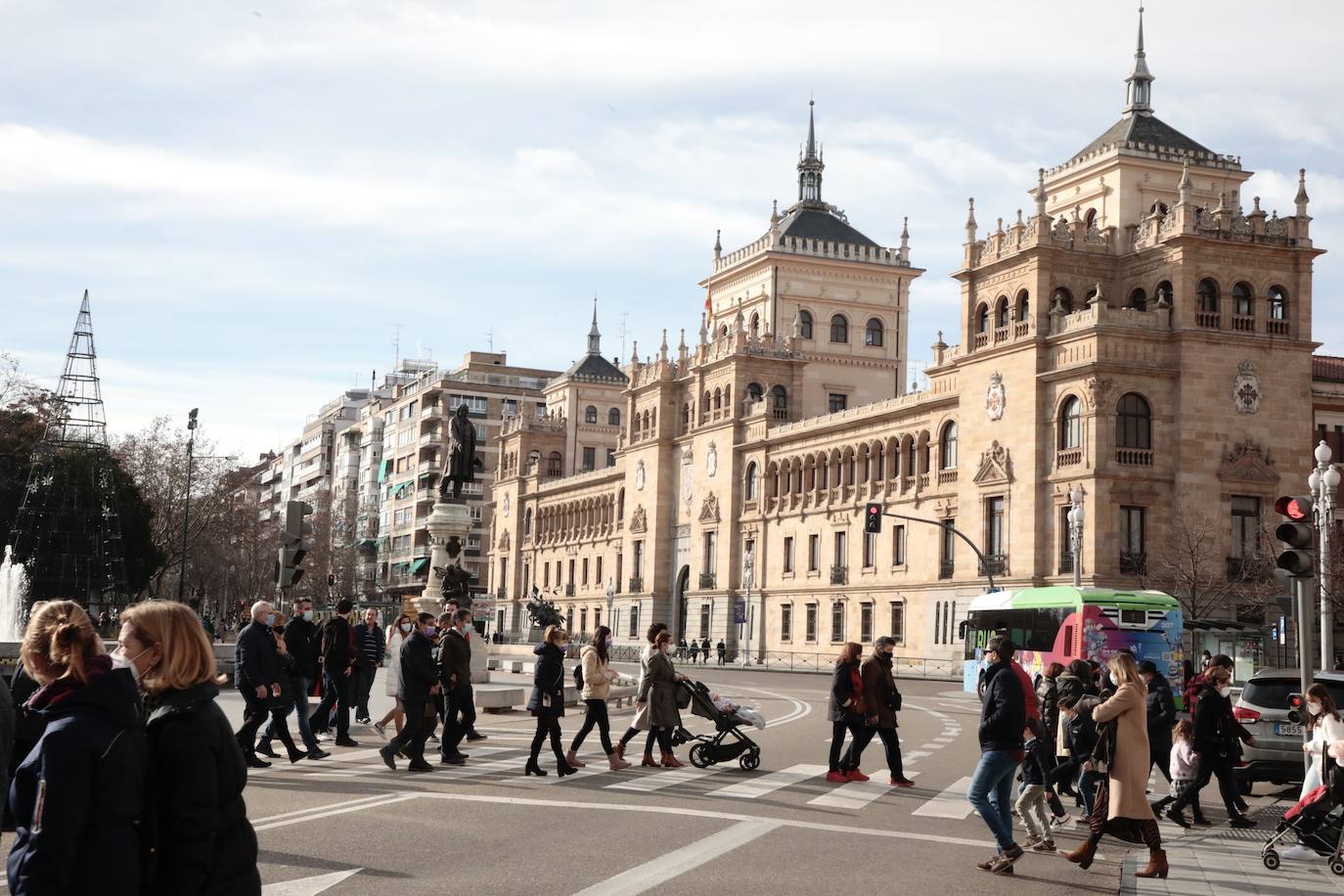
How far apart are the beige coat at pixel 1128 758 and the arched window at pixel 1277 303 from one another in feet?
146

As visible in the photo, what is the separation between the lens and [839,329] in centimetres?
8606

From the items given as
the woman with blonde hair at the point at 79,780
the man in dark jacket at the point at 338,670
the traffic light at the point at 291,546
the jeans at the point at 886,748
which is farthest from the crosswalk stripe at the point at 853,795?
the woman with blonde hair at the point at 79,780

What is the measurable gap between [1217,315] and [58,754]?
51470mm

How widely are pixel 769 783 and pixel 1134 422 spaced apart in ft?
122

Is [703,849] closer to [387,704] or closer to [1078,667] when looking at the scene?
[1078,667]

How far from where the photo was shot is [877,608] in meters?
64.0

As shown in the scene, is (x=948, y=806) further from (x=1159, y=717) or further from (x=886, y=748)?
(x=1159, y=717)

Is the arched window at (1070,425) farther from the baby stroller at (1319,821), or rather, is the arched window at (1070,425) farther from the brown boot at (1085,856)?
the brown boot at (1085,856)

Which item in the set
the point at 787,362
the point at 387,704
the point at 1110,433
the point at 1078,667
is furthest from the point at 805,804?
the point at 787,362

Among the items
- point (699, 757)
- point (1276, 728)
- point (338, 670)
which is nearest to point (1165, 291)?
point (1276, 728)

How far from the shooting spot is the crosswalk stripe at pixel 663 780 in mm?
16547

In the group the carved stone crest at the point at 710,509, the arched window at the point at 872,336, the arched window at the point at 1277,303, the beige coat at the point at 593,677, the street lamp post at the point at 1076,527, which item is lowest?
the beige coat at the point at 593,677

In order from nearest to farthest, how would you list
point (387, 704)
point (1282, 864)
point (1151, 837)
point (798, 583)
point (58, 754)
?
point (58, 754) < point (1151, 837) < point (1282, 864) < point (387, 704) < point (798, 583)

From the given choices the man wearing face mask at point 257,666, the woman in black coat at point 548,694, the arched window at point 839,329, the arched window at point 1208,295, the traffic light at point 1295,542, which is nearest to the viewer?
the traffic light at point 1295,542
